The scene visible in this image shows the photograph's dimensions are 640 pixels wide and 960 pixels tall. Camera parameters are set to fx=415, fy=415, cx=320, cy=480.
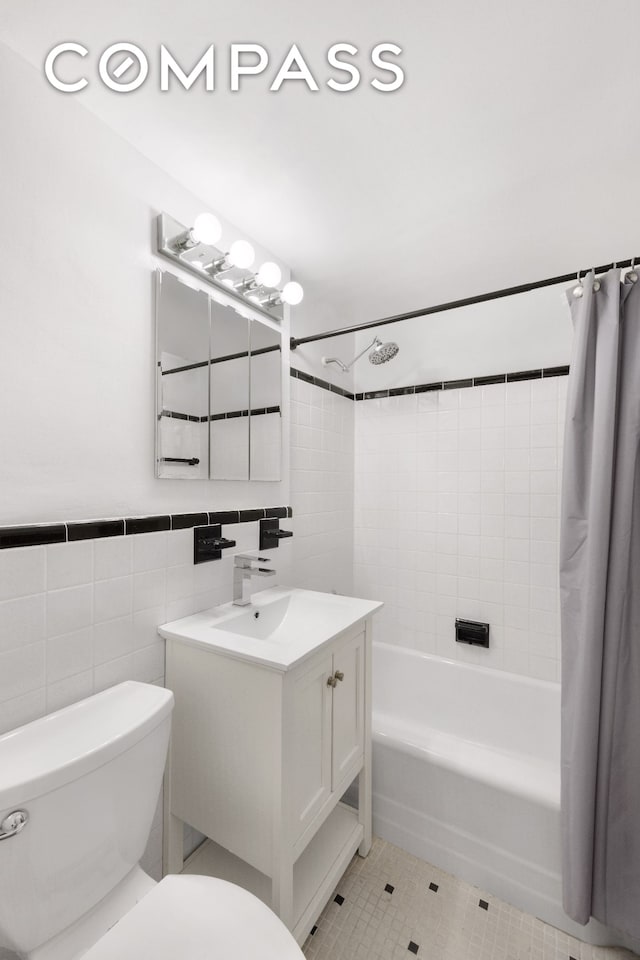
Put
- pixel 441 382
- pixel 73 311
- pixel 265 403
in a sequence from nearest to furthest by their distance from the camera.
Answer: pixel 73 311
pixel 265 403
pixel 441 382

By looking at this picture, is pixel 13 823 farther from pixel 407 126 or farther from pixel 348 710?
pixel 407 126

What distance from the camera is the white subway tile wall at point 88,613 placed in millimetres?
943

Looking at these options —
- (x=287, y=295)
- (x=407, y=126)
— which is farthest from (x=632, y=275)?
(x=287, y=295)

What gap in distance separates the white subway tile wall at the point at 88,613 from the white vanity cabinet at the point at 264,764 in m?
0.09

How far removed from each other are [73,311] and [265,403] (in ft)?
2.67

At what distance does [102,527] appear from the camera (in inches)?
43.9

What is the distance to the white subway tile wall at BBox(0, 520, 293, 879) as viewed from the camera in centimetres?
94

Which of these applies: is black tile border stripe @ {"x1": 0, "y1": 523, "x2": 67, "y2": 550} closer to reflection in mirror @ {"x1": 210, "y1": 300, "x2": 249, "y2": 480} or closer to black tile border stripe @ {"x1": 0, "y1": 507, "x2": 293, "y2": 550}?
black tile border stripe @ {"x1": 0, "y1": 507, "x2": 293, "y2": 550}

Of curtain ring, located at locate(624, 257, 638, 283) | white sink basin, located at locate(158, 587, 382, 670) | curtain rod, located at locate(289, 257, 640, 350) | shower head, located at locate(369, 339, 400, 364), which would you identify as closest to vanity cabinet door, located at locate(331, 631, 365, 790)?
white sink basin, located at locate(158, 587, 382, 670)

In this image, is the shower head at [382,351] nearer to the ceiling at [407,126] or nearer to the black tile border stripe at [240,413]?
the ceiling at [407,126]

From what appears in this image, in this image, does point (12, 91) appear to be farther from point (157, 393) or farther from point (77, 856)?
point (77, 856)

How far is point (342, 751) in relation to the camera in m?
1.38

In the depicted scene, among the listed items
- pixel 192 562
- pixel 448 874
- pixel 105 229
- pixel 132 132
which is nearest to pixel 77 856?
pixel 192 562

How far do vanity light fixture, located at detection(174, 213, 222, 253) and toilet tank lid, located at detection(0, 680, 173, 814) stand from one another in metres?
1.30
